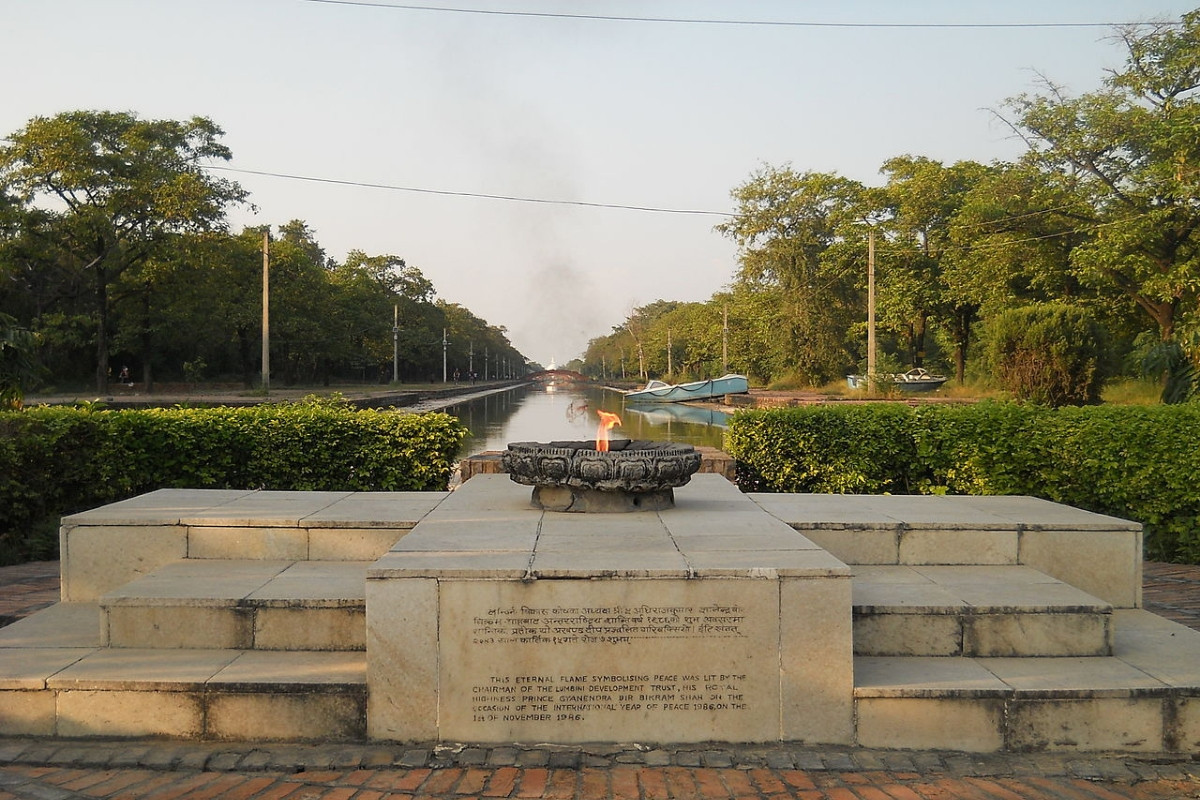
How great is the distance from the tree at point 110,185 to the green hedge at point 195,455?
1146 inches

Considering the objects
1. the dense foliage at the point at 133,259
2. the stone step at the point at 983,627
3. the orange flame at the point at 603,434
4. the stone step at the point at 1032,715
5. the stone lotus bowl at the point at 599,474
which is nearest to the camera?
the stone step at the point at 1032,715

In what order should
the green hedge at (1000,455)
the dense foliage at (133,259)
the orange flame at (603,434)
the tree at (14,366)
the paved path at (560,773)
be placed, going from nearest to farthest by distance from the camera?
the paved path at (560,773)
the orange flame at (603,434)
the green hedge at (1000,455)
the tree at (14,366)
the dense foliage at (133,259)

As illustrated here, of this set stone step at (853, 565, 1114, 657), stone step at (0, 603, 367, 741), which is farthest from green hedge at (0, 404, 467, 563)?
stone step at (853, 565, 1114, 657)

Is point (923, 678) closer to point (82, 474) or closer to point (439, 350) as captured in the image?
point (82, 474)

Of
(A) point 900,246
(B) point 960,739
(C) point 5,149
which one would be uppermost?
(C) point 5,149

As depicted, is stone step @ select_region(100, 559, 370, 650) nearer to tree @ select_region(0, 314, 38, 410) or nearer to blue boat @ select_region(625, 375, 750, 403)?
tree @ select_region(0, 314, 38, 410)

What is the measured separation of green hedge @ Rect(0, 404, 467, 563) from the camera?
6980 millimetres

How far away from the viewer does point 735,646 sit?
380 cm

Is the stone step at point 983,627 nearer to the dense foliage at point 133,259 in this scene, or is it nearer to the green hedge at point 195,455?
the green hedge at point 195,455

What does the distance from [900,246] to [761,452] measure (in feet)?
112

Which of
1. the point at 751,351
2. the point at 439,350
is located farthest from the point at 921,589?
the point at 439,350

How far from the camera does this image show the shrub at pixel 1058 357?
65.0ft

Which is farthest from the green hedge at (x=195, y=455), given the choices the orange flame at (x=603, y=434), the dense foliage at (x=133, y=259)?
the dense foliage at (x=133, y=259)

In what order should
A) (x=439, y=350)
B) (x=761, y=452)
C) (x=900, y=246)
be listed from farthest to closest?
(x=439, y=350) → (x=900, y=246) → (x=761, y=452)
